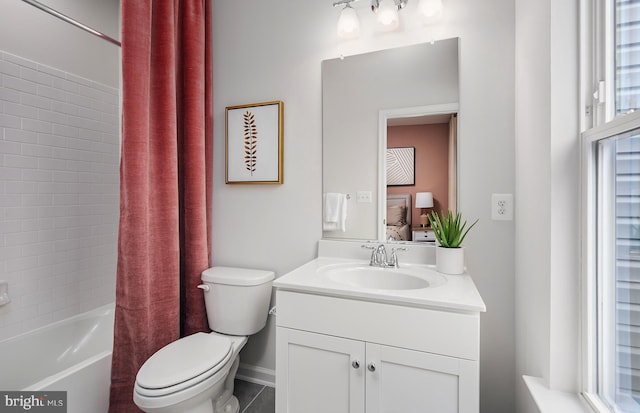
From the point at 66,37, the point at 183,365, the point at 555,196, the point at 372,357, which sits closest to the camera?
the point at 555,196

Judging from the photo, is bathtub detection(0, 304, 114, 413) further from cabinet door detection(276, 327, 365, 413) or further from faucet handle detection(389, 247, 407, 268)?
faucet handle detection(389, 247, 407, 268)

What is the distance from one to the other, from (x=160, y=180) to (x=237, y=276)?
0.67 metres

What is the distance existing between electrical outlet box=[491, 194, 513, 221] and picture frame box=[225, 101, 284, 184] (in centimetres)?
113

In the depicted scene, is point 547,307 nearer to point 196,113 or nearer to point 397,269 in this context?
point 397,269

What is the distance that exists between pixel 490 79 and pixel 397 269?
0.99 meters

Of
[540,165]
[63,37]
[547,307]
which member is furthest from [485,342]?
[63,37]

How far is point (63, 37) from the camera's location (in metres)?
2.02

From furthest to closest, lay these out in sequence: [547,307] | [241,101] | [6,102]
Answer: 1. [241,101]
2. [6,102]
3. [547,307]

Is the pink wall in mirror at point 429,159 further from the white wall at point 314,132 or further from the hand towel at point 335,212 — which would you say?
the hand towel at point 335,212

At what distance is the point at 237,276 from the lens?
1.79 metres

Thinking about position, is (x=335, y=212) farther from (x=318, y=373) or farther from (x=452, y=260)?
(x=318, y=373)

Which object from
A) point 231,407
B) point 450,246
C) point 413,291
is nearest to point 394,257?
point 450,246

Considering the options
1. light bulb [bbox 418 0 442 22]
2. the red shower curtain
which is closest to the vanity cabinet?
the red shower curtain

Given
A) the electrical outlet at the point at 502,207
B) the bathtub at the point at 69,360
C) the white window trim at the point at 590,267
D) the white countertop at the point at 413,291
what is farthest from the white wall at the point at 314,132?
the bathtub at the point at 69,360
